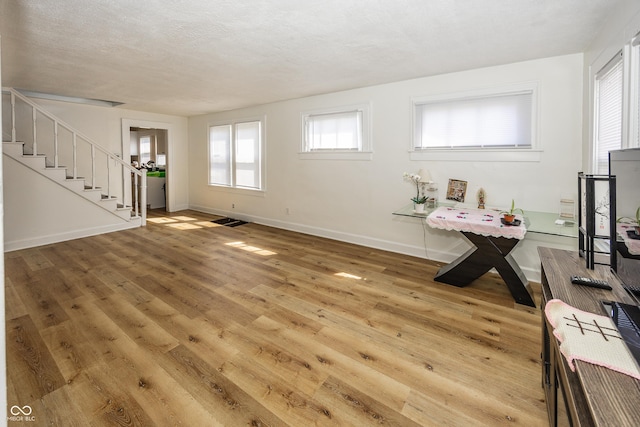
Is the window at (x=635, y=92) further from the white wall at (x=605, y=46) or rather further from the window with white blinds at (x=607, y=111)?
the window with white blinds at (x=607, y=111)

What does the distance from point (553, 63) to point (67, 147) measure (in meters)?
7.43

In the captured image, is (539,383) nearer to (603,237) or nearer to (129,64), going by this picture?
(603,237)

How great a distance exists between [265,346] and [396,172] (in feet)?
9.75

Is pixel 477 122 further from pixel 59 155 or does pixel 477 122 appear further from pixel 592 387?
pixel 59 155

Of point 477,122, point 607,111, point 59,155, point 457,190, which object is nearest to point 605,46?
point 607,111

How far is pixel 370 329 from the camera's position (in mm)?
2434

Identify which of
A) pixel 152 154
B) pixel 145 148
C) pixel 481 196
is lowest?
pixel 481 196

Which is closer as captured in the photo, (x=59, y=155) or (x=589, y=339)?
(x=589, y=339)

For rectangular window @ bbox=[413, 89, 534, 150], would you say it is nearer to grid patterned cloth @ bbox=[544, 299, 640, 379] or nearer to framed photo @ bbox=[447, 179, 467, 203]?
framed photo @ bbox=[447, 179, 467, 203]

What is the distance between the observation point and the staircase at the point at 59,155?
14.9ft

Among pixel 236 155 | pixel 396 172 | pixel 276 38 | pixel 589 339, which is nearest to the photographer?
pixel 589 339

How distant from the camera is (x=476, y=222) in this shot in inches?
116

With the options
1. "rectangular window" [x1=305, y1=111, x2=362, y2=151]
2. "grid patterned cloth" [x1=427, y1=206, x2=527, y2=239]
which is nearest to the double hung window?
"grid patterned cloth" [x1=427, y1=206, x2=527, y2=239]

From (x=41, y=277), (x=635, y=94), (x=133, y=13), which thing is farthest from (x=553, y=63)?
(x=41, y=277)
